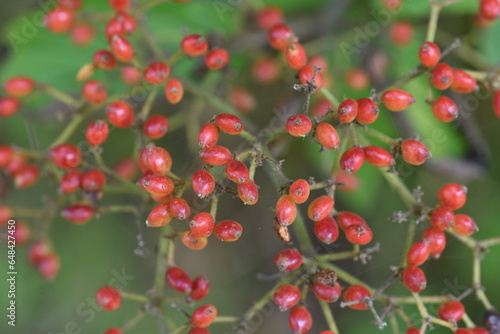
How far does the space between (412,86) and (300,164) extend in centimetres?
90

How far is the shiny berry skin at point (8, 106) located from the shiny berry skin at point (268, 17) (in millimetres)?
1535

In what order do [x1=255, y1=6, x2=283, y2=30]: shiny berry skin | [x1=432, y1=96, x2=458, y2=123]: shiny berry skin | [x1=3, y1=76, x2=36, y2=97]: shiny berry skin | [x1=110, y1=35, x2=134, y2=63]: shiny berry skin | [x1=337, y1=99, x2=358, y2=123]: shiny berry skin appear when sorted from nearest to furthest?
[x1=337, y1=99, x2=358, y2=123]: shiny berry skin
[x1=432, y1=96, x2=458, y2=123]: shiny berry skin
[x1=110, y1=35, x2=134, y2=63]: shiny berry skin
[x1=3, y1=76, x2=36, y2=97]: shiny berry skin
[x1=255, y1=6, x2=283, y2=30]: shiny berry skin

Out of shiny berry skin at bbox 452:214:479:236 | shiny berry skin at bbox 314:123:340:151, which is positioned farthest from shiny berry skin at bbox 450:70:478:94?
shiny berry skin at bbox 314:123:340:151

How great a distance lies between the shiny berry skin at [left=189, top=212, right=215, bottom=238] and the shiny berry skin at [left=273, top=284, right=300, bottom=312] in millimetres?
383

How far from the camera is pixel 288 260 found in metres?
1.94

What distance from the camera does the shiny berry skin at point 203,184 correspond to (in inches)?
73.9

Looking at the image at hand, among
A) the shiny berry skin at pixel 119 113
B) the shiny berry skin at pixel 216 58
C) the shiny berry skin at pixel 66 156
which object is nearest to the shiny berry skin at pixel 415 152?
the shiny berry skin at pixel 216 58

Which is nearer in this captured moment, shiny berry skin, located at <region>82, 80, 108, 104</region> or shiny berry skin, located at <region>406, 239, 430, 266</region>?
shiny berry skin, located at <region>406, 239, 430, 266</region>

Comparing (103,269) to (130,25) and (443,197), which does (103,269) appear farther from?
(443,197)

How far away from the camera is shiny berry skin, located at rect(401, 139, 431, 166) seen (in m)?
2.04

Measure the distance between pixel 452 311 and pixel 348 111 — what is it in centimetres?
94

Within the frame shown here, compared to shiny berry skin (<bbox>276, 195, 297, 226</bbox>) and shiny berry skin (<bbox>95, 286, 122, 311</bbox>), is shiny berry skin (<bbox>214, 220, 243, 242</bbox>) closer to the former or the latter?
Answer: shiny berry skin (<bbox>276, 195, 297, 226</bbox>)

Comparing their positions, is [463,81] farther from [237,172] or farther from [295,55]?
[237,172]

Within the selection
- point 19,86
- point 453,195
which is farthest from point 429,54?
point 19,86
